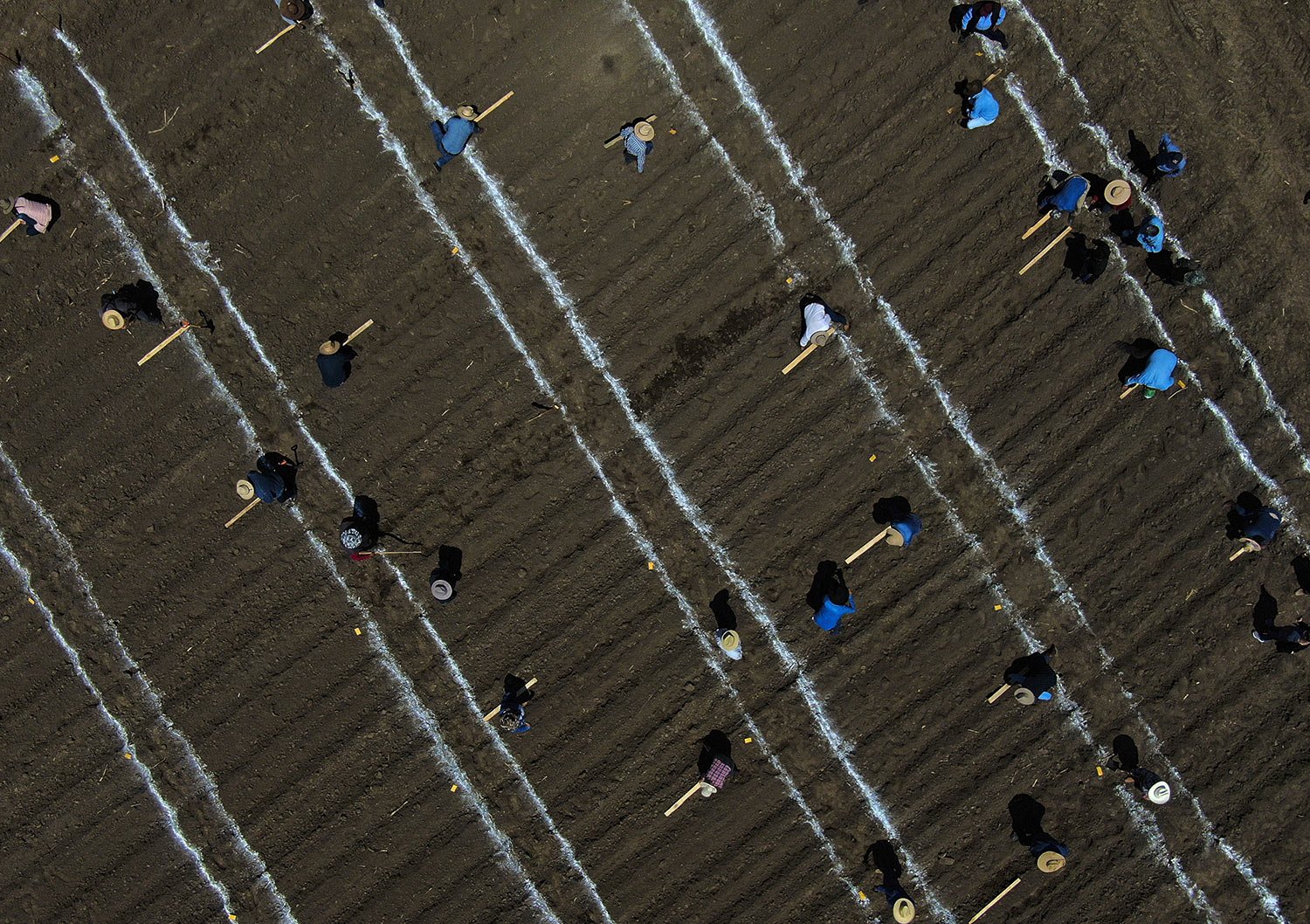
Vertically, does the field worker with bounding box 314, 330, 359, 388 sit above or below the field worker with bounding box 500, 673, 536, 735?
above

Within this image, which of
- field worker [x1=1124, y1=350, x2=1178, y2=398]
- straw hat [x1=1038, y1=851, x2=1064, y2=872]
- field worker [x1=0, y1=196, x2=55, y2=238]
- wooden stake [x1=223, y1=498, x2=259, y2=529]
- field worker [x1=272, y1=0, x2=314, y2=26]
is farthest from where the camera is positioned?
wooden stake [x1=223, y1=498, x2=259, y2=529]

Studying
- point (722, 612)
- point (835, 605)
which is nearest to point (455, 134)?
point (722, 612)

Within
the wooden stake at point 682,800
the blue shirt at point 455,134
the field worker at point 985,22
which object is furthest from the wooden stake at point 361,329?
the field worker at point 985,22

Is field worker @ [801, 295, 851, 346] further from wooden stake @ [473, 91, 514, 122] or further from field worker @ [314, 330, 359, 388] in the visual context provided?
field worker @ [314, 330, 359, 388]

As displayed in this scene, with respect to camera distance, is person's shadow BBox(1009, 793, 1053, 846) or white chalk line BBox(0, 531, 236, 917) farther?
white chalk line BBox(0, 531, 236, 917)

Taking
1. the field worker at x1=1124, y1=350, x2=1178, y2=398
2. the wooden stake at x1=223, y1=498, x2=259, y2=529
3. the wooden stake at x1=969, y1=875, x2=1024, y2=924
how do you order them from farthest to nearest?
the wooden stake at x1=223, y1=498, x2=259, y2=529, the wooden stake at x1=969, y1=875, x2=1024, y2=924, the field worker at x1=1124, y1=350, x2=1178, y2=398

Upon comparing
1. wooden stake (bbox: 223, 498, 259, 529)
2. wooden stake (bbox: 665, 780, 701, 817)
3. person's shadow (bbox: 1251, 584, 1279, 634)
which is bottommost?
person's shadow (bbox: 1251, 584, 1279, 634)

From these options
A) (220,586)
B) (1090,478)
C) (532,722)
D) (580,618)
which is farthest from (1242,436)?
(220,586)

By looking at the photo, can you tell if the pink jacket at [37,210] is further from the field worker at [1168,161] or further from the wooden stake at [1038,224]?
the field worker at [1168,161]

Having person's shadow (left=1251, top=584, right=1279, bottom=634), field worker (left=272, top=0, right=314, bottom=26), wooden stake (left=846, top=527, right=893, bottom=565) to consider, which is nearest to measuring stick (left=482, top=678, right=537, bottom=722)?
wooden stake (left=846, top=527, right=893, bottom=565)
